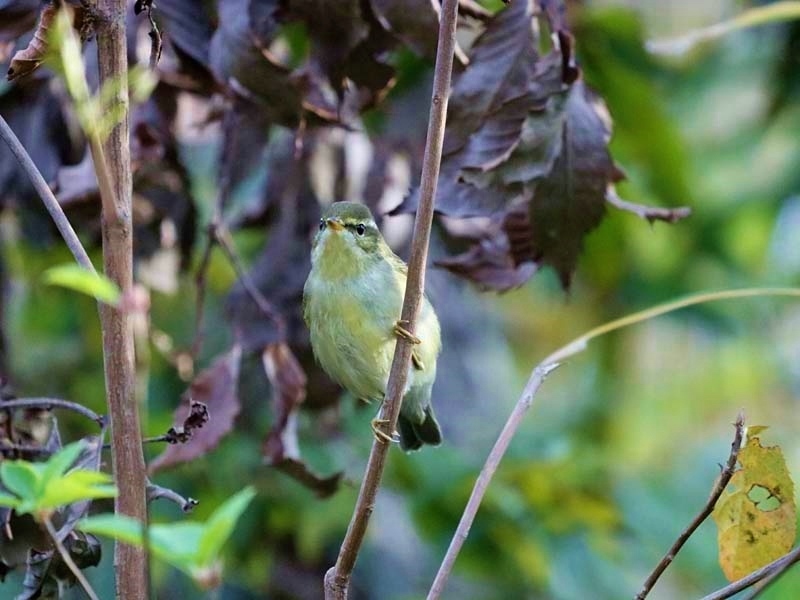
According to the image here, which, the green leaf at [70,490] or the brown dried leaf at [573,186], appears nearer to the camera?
the green leaf at [70,490]

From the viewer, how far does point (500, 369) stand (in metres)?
6.77

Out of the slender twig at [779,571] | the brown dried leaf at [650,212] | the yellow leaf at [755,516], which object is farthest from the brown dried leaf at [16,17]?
the slender twig at [779,571]

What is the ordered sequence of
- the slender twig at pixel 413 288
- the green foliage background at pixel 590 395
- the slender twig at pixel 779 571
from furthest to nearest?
the green foliage background at pixel 590 395 → the slender twig at pixel 413 288 → the slender twig at pixel 779 571

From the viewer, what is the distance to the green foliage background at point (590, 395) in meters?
3.58

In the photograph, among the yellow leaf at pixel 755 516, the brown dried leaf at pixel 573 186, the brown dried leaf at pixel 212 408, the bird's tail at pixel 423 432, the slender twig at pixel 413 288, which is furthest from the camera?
the bird's tail at pixel 423 432

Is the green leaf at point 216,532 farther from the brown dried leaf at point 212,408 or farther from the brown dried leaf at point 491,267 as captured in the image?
the brown dried leaf at point 491,267

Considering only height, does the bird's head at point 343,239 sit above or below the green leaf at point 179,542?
below

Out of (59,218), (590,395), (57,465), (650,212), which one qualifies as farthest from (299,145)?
(590,395)

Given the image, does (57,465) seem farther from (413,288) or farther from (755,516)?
(755,516)

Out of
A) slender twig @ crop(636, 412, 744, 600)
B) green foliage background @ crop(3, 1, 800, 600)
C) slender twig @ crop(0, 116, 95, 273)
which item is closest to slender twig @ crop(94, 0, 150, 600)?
slender twig @ crop(0, 116, 95, 273)

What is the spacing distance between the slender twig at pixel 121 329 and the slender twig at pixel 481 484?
389mm

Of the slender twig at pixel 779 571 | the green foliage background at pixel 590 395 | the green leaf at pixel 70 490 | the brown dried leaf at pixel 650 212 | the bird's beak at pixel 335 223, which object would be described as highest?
the green leaf at pixel 70 490

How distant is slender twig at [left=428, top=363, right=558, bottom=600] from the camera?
4.87 feet

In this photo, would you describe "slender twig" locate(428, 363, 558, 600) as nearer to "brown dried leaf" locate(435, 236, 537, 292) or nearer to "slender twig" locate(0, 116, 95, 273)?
"brown dried leaf" locate(435, 236, 537, 292)
